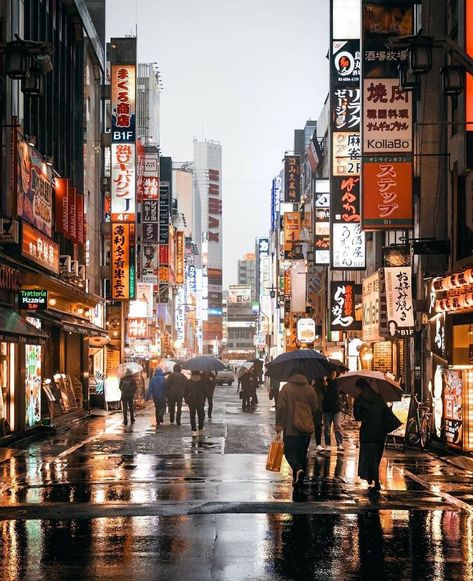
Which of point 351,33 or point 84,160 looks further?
point 84,160

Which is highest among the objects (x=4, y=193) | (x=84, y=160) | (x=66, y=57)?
(x=66, y=57)

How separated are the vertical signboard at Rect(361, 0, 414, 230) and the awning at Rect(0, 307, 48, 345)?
9723 millimetres

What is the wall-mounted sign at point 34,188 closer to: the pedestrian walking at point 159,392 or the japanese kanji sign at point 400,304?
the pedestrian walking at point 159,392

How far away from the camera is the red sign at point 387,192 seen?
93.5 feet

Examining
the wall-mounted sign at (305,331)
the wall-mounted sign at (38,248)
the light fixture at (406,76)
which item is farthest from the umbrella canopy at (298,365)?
the wall-mounted sign at (305,331)

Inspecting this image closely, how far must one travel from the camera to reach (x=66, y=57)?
4066cm

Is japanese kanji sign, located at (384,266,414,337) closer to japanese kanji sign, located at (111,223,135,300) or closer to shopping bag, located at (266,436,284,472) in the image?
shopping bag, located at (266,436,284,472)

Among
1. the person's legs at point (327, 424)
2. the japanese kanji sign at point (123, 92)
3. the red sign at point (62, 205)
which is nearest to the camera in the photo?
the person's legs at point (327, 424)

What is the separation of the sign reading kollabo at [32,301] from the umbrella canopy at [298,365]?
995 centimetres

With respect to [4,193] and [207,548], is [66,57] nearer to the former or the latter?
[4,193]

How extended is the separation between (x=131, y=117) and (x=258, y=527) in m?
38.5

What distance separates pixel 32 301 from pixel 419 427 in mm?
10549

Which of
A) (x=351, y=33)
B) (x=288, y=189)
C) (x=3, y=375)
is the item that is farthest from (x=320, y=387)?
(x=288, y=189)

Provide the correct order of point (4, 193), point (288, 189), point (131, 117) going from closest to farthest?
point (4, 193), point (131, 117), point (288, 189)
